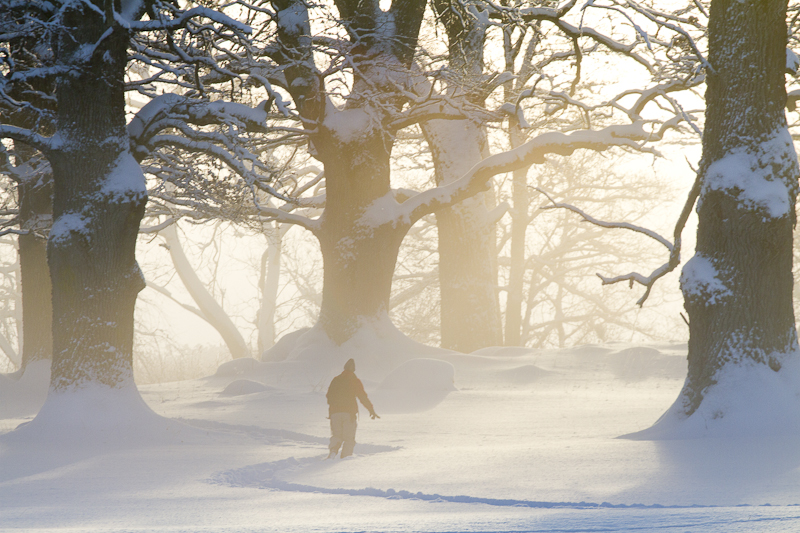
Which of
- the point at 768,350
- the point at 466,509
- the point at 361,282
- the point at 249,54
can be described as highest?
the point at 249,54

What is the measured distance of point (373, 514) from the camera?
6.00 meters

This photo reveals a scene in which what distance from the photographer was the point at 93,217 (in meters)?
11.2

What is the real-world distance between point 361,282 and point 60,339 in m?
6.78

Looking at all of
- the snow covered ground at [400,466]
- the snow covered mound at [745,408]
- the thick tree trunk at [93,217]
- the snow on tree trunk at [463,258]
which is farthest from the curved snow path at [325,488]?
the snow on tree trunk at [463,258]

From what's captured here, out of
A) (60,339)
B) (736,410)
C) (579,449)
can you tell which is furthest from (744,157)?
(60,339)

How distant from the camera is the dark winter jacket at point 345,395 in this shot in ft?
33.1

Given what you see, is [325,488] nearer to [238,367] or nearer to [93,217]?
[93,217]

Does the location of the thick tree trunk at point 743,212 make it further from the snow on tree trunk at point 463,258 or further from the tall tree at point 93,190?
the snow on tree trunk at point 463,258

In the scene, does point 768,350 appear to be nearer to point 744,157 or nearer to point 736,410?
point 736,410

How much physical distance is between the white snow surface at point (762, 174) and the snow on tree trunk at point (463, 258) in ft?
34.6

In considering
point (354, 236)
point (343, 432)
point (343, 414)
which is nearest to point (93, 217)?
point (343, 414)

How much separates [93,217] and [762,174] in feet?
30.2

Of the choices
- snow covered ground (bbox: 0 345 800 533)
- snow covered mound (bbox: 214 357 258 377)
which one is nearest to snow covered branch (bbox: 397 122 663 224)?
snow covered ground (bbox: 0 345 800 533)

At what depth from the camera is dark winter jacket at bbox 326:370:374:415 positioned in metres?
10.1
